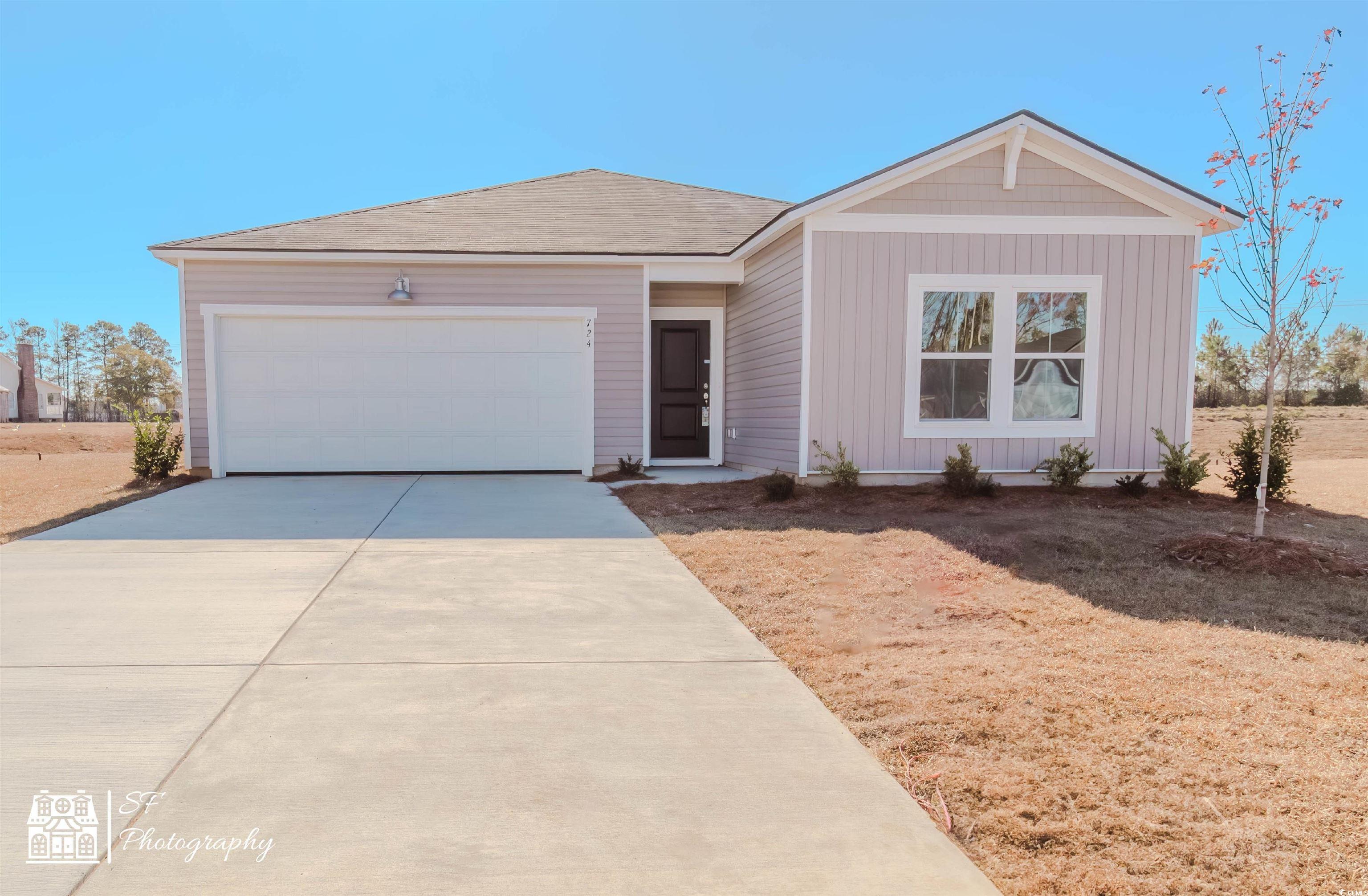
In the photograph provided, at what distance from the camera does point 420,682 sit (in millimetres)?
2916

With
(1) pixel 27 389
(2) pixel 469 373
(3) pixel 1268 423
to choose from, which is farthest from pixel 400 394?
(1) pixel 27 389

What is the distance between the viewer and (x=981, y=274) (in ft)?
26.3

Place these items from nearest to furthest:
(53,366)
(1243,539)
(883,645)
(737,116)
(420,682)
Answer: (420,682), (883,645), (1243,539), (737,116), (53,366)

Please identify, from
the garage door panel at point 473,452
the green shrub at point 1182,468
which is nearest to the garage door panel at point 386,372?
the garage door panel at point 473,452

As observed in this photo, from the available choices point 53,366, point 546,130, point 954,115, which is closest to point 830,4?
point 954,115

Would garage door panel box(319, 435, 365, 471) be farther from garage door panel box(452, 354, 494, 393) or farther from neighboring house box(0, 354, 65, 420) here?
neighboring house box(0, 354, 65, 420)

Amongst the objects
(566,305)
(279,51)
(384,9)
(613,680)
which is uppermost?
(279,51)

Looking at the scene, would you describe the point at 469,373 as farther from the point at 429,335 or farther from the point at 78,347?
the point at 78,347

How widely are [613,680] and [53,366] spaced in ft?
244

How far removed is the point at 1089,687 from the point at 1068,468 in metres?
5.67

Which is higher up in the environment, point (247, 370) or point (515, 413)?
point (247, 370)

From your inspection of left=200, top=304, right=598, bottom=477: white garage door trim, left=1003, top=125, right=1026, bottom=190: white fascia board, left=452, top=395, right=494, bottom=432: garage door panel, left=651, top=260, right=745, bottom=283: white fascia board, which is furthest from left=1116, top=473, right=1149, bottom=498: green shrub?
left=452, top=395, right=494, bottom=432: garage door panel

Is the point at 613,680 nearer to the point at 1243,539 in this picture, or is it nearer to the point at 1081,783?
the point at 1081,783

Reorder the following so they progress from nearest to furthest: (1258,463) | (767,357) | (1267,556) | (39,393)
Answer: (1267,556) < (1258,463) < (767,357) < (39,393)
